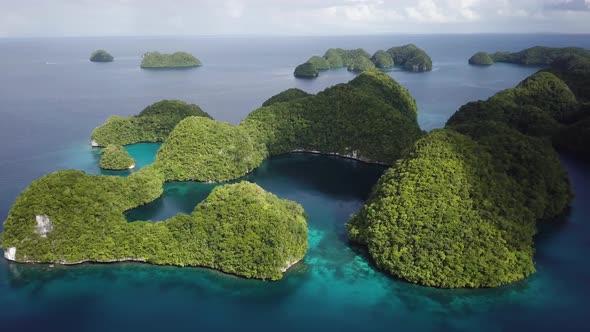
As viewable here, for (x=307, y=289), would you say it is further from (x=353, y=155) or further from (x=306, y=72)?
(x=306, y=72)

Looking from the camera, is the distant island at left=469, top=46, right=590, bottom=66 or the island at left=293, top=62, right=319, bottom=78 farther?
the distant island at left=469, top=46, right=590, bottom=66

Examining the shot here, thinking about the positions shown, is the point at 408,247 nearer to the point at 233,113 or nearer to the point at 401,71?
the point at 233,113

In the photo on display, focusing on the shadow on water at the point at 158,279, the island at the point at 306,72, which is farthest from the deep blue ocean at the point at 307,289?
the island at the point at 306,72

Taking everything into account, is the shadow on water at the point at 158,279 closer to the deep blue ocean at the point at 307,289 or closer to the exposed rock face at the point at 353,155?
the deep blue ocean at the point at 307,289

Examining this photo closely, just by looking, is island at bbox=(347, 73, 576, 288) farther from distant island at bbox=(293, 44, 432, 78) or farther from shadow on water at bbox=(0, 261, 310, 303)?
distant island at bbox=(293, 44, 432, 78)

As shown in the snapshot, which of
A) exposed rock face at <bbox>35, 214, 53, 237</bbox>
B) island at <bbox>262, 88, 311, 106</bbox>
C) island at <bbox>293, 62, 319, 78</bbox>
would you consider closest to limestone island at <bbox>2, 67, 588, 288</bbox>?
exposed rock face at <bbox>35, 214, 53, 237</bbox>

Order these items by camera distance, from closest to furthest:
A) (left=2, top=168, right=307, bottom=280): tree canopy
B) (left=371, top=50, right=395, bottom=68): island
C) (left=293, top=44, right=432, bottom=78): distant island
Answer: (left=2, top=168, right=307, bottom=280): tree canopy → (left=293, top=44, right=432, bottom=78): distant island → (left=371, top=50, right=395, bottom=68): island

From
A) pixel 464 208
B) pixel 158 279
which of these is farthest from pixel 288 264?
pixel 464 208
